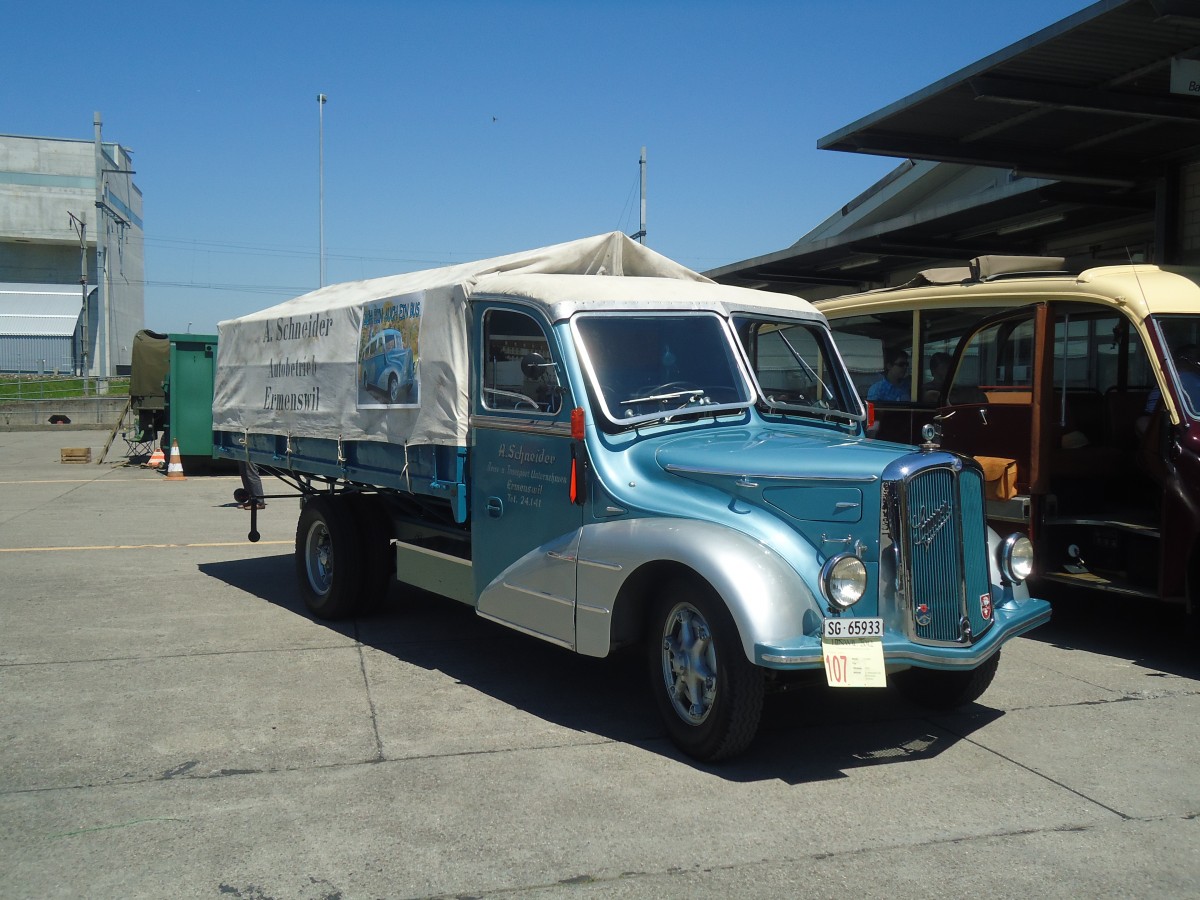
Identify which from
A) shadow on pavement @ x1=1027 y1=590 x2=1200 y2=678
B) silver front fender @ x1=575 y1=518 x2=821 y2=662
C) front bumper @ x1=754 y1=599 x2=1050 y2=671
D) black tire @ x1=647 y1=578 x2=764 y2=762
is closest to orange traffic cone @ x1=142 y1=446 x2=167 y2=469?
shadow on pavement @ x1=1027 y1=590 x2=1200 y2=678

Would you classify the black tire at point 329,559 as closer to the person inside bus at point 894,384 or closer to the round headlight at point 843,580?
the round headlight at point 843,580

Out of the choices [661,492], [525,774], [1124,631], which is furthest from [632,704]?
[1124,631]

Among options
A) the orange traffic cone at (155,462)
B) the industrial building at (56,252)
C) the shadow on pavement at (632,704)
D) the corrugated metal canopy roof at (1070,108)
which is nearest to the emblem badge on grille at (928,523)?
the shadow on pavement at (632,704)

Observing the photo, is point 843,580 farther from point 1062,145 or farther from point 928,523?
point 1062,145

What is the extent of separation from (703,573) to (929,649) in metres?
1.06

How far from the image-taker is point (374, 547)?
805 cm

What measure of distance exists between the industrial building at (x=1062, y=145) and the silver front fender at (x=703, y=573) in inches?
234

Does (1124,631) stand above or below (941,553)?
below

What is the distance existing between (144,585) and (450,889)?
21.8 ft

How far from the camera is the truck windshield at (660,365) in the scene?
19.1 ft

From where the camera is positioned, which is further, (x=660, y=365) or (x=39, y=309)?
(x=39, y=309)

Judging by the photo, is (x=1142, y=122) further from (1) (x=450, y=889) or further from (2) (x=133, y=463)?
(2) (x=133, y=463)

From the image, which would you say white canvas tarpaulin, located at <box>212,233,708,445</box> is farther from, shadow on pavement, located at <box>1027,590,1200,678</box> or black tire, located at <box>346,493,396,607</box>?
shadow on pavement, located at <box>1027,590,1200,678</box>

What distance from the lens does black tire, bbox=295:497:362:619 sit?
800cm
